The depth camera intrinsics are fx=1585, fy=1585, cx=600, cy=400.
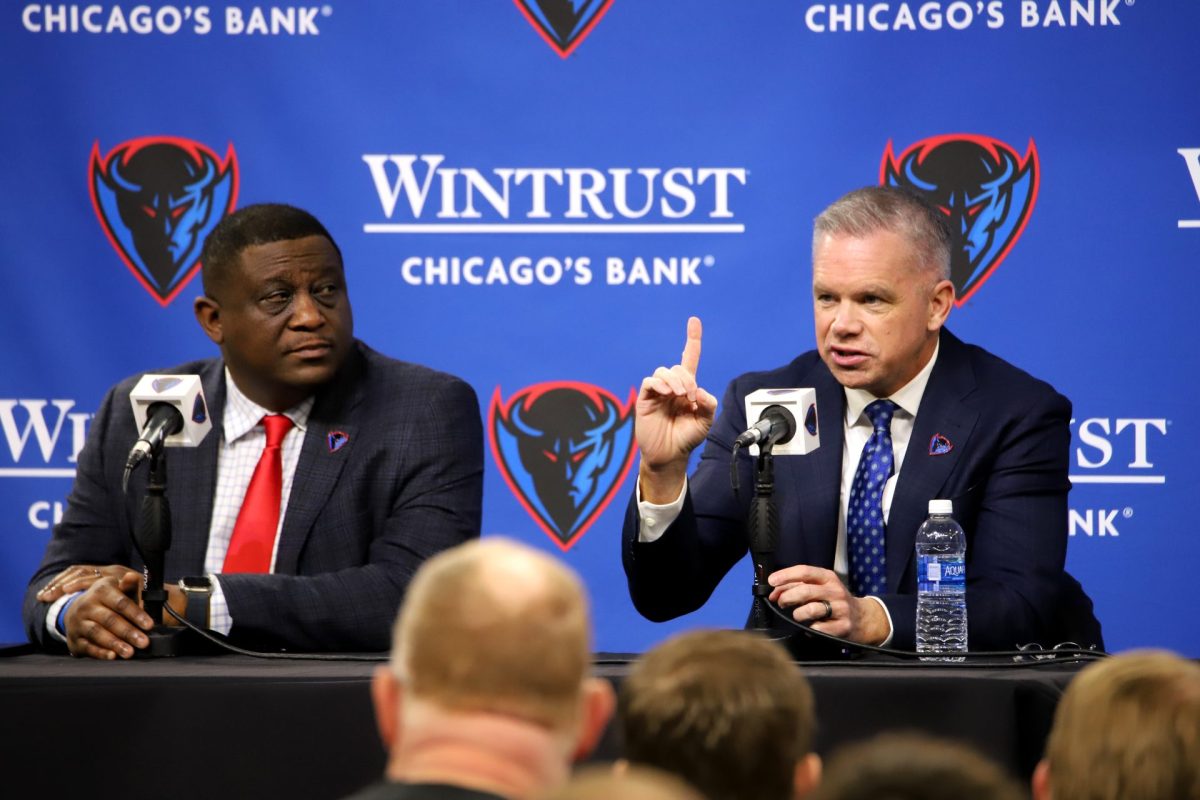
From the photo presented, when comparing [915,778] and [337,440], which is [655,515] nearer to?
[337,440]

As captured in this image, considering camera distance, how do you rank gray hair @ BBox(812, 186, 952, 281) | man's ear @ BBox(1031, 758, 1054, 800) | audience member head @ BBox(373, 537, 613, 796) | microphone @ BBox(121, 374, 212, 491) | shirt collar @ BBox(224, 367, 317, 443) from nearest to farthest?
1. audience member head @ BBox(373, 537, 613, 796)
2. man's ear @ BBox(1031, 758, 1054, 800)
3. microphone @ BBox(121, 374, 212, 491)
4. gray hair @ BBox(812, 186, 952, 281)
5. shirt collar @ BBox(224, 367, 317, 443)

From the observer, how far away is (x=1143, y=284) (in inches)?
163

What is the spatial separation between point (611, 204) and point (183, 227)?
121 centimetres

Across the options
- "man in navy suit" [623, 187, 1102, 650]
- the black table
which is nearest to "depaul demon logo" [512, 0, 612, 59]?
"man in navy suit" [623, 187, 1102, 650]

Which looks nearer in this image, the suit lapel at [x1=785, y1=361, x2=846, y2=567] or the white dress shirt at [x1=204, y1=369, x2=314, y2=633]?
the suit lapel at [x1=785, y1=361, x2=846, y2=567]

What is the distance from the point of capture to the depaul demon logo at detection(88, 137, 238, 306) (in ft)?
14.5

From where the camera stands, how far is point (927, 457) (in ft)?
10.7

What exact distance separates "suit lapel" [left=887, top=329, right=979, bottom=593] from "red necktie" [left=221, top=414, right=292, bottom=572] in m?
1.30

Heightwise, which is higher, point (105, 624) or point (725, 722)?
point (725, 722)

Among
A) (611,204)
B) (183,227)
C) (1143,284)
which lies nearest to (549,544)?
(611,204)

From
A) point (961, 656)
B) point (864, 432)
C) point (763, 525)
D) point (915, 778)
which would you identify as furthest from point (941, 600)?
point (915, 778)

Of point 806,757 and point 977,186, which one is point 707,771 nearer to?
point 806,757

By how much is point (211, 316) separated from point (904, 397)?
1535 mm

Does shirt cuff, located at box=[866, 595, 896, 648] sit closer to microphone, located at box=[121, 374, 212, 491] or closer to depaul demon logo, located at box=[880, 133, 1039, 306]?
microphone, located at box=[121, 374, 212, 491]
